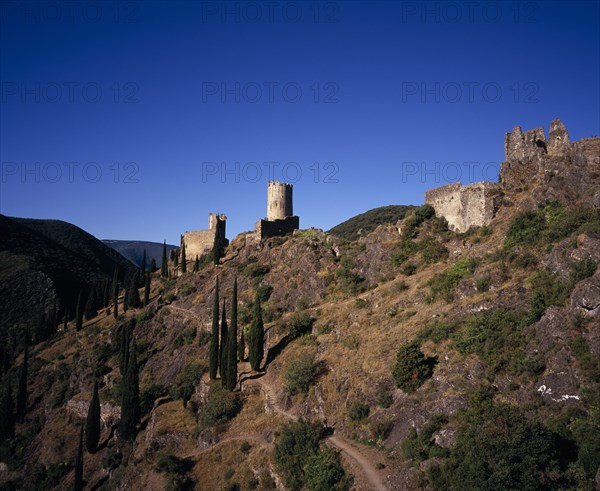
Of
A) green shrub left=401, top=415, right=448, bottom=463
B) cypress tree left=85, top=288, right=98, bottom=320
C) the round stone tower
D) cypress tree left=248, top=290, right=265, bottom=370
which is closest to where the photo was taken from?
Answer: green shrub left=401, top=415, right=448, bottom=463

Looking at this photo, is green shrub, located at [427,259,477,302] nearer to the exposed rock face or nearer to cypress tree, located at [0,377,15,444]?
the exposed rock face

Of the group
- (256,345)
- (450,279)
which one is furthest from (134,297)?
(450,279)

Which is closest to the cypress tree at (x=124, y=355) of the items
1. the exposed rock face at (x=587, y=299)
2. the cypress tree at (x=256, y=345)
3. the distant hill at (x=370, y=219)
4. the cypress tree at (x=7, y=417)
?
the cypress tree at (x=7, y=417)

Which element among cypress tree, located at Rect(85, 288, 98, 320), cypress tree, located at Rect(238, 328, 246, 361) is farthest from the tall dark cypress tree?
cypress tree, located at Rect(85, 288, 98, 320)

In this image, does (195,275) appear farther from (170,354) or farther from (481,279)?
(481,279)

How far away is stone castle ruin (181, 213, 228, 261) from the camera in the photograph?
251ft

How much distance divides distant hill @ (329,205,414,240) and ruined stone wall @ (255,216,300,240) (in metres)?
32.3

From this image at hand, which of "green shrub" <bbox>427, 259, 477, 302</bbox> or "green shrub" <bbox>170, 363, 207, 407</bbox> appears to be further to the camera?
"green shrub" <bbox>170, 363, 207, 407</bbox>

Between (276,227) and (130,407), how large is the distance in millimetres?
30999

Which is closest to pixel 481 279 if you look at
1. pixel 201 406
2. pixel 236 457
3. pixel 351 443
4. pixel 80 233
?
pixel 351 443

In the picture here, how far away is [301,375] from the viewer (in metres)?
36.8

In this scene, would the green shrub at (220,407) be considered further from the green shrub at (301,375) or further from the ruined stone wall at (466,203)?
the ruined stone wall at (466,203)

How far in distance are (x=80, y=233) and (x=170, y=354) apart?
390 ft

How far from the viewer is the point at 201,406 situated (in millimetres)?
42281
